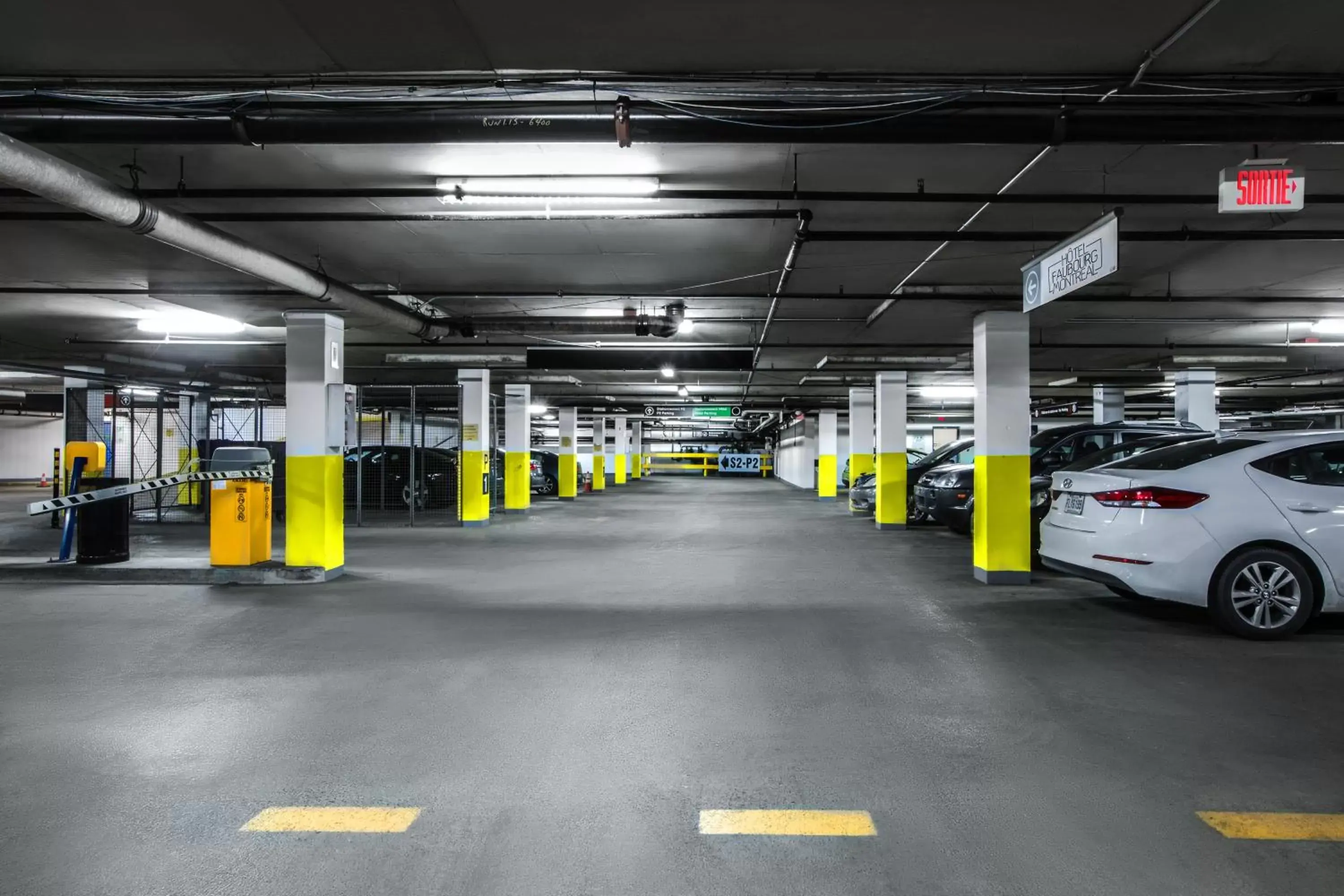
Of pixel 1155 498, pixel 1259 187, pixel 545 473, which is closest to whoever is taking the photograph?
pixel 1259 187

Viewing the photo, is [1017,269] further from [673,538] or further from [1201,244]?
[673,538]

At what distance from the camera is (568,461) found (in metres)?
24.1

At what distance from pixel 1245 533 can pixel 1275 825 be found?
3.21 meters

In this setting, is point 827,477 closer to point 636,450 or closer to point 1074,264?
point 1074,264

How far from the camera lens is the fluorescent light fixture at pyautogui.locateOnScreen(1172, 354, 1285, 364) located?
14.0m

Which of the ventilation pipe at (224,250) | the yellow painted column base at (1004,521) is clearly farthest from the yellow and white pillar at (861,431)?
the yellow painted column base at (1004,521)

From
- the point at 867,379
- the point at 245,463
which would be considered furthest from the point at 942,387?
the point at 245,463

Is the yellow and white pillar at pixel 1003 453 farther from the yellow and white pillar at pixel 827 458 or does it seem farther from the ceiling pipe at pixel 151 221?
the yellow and white pillar at pixel 827 458

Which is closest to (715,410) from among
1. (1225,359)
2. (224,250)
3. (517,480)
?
(517,480)

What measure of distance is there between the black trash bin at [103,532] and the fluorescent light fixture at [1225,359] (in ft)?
57.6

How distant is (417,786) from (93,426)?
1854 cm

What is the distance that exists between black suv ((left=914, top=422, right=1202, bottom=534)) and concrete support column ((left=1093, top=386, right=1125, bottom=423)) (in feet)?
37.7

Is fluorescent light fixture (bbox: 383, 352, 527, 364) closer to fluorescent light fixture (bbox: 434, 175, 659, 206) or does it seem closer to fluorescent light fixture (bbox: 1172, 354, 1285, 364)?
fluorescent light fixture (bbox: 434, 175, 659, 206)

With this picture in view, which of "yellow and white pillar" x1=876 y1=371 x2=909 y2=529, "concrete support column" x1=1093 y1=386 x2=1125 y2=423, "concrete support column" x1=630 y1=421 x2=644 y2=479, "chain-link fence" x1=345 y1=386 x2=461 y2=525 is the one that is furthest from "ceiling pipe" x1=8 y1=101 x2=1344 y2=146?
"concrete support column" x1=630 y1=421 x2=644 y2=479
